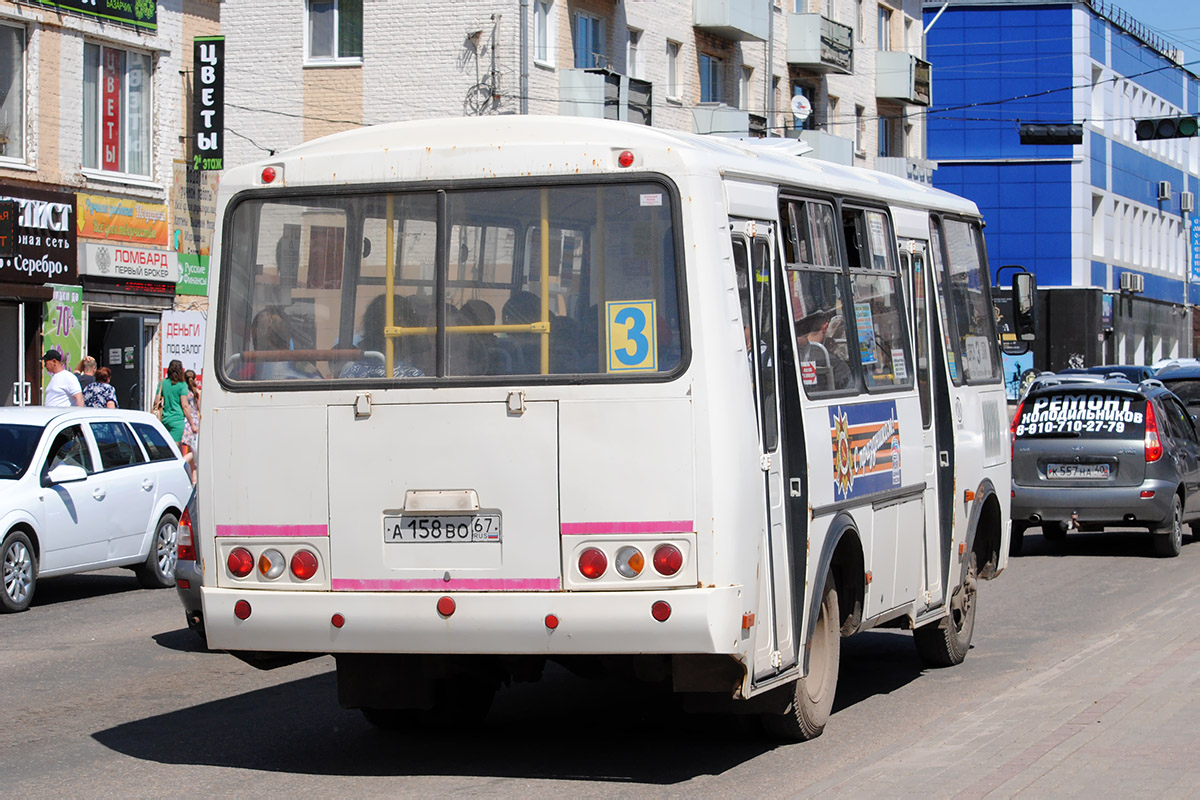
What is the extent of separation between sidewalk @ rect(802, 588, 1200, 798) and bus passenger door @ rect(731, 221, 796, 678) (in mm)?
636

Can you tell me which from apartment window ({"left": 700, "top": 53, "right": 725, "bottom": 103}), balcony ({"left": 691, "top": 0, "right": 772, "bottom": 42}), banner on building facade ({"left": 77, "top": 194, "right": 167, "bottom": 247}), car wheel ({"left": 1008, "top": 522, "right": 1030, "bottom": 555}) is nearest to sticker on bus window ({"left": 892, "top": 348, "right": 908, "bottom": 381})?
car wheel ({"left": 1008, "top": 522, "right": 1030, "bottom": 555})

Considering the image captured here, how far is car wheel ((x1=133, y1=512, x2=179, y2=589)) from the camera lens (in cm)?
1559

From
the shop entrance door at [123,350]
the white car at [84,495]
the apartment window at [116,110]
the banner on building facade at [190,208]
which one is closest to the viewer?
the white car at [84,495]

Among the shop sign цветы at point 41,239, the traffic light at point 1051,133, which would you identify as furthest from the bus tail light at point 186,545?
the traffic light at point 1051,133

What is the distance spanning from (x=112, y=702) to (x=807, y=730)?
→ 3965 millimetres

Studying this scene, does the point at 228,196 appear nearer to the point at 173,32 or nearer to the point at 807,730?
the point at 807,730

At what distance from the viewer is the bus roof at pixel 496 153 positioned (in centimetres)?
715

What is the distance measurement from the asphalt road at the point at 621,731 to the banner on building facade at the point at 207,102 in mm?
16745

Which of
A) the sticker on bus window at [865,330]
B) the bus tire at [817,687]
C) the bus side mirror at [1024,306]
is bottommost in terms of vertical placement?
the bus tire at [817,687]

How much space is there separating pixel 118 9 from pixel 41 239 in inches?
159

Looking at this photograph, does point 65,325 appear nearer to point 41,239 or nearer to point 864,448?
point 41,239

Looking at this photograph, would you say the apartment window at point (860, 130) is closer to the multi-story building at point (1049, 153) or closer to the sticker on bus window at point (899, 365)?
the multi-story building at point (1049, 153)

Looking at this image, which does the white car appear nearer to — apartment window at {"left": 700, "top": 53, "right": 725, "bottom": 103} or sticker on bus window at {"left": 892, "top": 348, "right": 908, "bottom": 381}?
sticker on bus window at {"left": 892, "top": 348, "right": 908, "bottom": 381}

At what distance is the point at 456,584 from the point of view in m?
7.09
